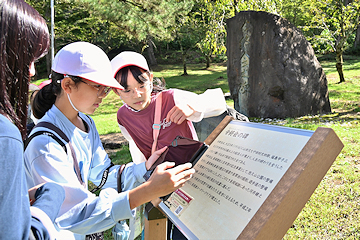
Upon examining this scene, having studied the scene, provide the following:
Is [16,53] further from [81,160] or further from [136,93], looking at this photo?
[136,93]

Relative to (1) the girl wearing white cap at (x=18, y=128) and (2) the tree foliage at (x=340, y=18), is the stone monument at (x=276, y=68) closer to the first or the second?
(2) the tree foliage at (x=340, y=18)

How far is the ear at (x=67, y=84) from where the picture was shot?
1571mm

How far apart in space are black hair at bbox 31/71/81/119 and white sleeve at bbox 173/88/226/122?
84cm

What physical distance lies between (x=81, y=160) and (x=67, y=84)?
43 centimetres

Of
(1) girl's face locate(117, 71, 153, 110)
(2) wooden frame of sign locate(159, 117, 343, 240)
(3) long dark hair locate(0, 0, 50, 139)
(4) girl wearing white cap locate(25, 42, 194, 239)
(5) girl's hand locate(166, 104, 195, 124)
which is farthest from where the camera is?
(1) girl's face locate(117, 71, 153, 110)

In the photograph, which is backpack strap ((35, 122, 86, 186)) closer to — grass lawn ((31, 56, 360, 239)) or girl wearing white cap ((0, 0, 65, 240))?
girl wearing white cap ((0, 0, 65, 240))

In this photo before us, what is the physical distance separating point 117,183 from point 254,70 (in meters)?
6.44

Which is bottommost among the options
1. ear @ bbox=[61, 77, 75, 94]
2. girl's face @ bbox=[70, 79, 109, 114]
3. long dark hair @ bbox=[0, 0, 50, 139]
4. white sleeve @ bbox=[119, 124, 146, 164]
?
white sleeve @ bbox=[119, 124, 146, 164]

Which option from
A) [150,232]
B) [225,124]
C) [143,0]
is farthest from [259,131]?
[143,0]

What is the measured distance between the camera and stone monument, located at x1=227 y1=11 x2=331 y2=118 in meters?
7.33

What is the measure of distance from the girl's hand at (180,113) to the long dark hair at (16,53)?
1.07 metres

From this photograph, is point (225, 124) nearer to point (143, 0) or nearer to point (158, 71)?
point (143, 0)

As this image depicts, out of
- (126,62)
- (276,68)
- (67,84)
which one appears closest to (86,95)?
(67,84)

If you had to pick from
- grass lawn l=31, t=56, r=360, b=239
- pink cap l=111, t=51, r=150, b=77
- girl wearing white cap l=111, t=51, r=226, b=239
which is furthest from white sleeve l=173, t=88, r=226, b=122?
grass lawn l=31, t=56, r=360, b=239
